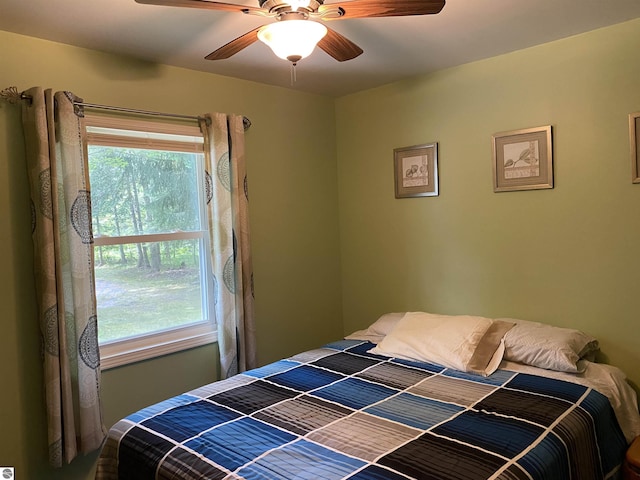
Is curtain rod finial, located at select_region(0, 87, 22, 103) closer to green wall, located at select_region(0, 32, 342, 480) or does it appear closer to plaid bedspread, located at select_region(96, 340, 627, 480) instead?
green wall, located at select_region(0, 32, 342, 480)

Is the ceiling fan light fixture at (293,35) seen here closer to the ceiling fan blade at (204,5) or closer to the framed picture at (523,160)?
the ceiling fan blade at (204,5)

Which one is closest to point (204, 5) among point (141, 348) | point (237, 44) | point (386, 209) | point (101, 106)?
point (237, 44)

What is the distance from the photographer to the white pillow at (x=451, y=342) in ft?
8.04

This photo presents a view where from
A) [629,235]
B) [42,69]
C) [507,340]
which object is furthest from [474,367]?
[42,69]

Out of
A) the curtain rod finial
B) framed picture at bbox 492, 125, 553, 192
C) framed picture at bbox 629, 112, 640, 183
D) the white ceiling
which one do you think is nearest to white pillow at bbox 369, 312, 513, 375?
framed picture at bbox 492, 125, 553, 192

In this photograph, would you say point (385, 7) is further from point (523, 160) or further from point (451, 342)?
point (451, 342)

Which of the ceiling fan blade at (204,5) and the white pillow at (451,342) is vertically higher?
the ceiling fan blade at (204,5)

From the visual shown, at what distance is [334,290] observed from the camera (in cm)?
376

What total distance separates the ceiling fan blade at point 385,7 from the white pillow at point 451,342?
1.62 metres

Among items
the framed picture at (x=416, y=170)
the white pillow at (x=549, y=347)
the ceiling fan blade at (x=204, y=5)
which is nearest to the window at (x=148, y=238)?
the ceiling fan blade at (x=204, y=5)

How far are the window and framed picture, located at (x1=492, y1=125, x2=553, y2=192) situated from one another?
1794 mm

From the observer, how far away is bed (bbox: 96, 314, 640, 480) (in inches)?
63.3

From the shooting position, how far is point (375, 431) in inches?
71.8

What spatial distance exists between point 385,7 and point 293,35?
1.05 feet
